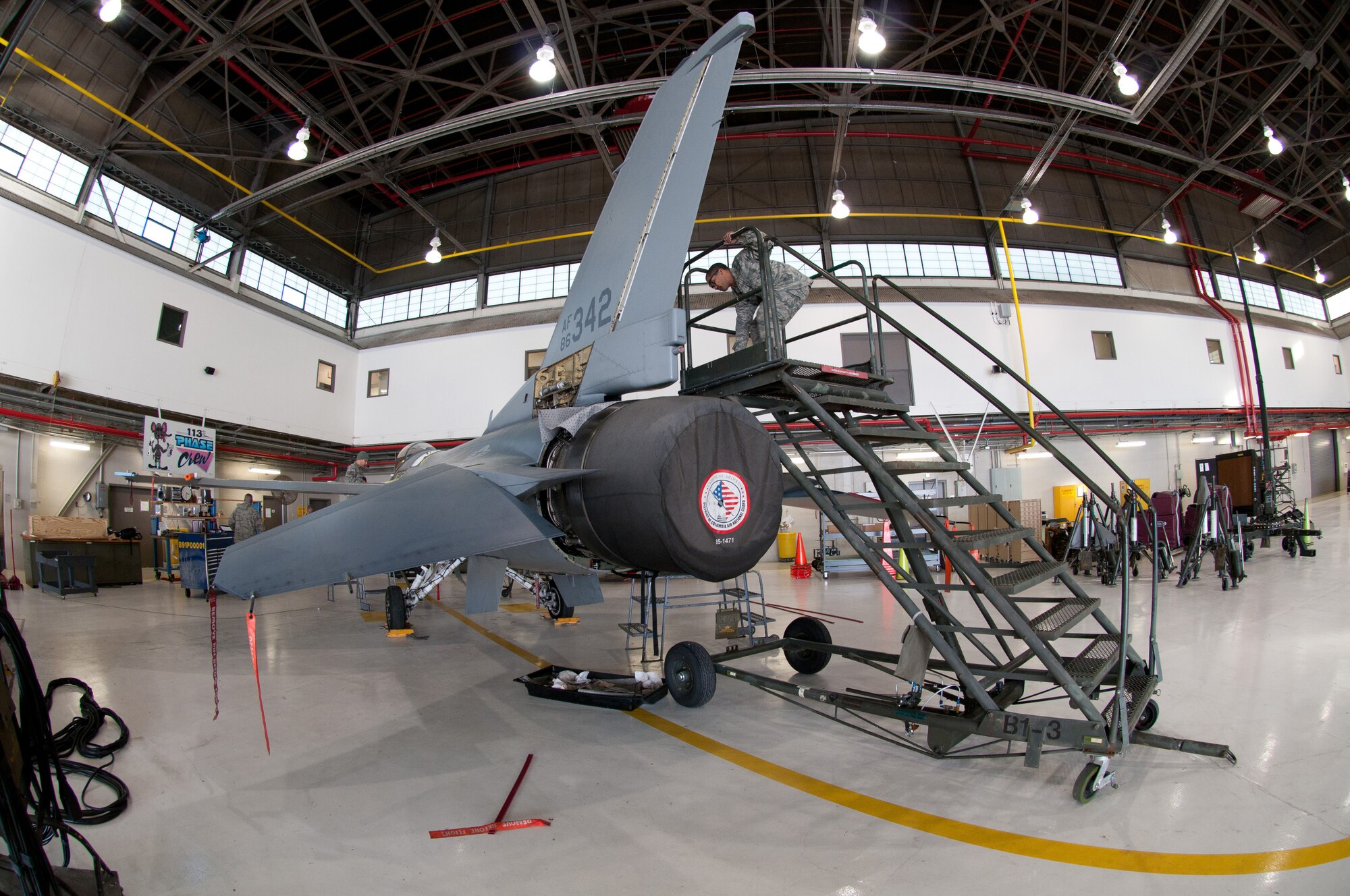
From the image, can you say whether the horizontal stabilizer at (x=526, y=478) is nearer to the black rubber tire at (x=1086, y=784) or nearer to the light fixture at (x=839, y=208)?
the black rubber tire at (x=1086, y=784)

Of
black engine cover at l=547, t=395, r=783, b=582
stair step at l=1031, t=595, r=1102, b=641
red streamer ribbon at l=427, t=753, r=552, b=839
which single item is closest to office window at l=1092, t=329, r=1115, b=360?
stair step at l=1031, t=595, r=1102, b=641

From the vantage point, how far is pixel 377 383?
18.7 m

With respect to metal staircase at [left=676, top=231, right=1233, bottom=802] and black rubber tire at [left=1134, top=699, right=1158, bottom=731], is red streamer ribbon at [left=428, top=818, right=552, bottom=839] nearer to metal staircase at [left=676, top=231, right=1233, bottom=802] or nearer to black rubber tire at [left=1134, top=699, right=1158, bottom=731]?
metal staircase at [left=676, top=231, right=1233, bottom=802]

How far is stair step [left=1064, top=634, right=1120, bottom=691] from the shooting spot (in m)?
3.04

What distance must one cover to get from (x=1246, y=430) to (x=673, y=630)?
809 inches

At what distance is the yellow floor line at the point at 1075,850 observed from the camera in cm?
210

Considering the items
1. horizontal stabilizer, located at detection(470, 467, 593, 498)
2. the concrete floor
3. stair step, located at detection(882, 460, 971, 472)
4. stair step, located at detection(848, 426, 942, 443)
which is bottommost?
the concrete floor

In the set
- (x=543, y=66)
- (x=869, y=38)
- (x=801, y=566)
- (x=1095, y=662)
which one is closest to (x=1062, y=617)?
(x=1095, y=662)

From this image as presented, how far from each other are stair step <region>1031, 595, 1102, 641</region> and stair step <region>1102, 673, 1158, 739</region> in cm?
36

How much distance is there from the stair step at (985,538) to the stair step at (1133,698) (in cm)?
92

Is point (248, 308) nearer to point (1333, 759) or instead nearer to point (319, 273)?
point (319, 273)

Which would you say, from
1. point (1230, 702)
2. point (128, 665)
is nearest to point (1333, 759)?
point (1230, 702)

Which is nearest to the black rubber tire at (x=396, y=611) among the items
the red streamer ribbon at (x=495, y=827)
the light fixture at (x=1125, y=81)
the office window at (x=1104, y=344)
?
the red streamer ribbon at (x=495, y=827)

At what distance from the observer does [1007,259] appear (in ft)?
54.8
